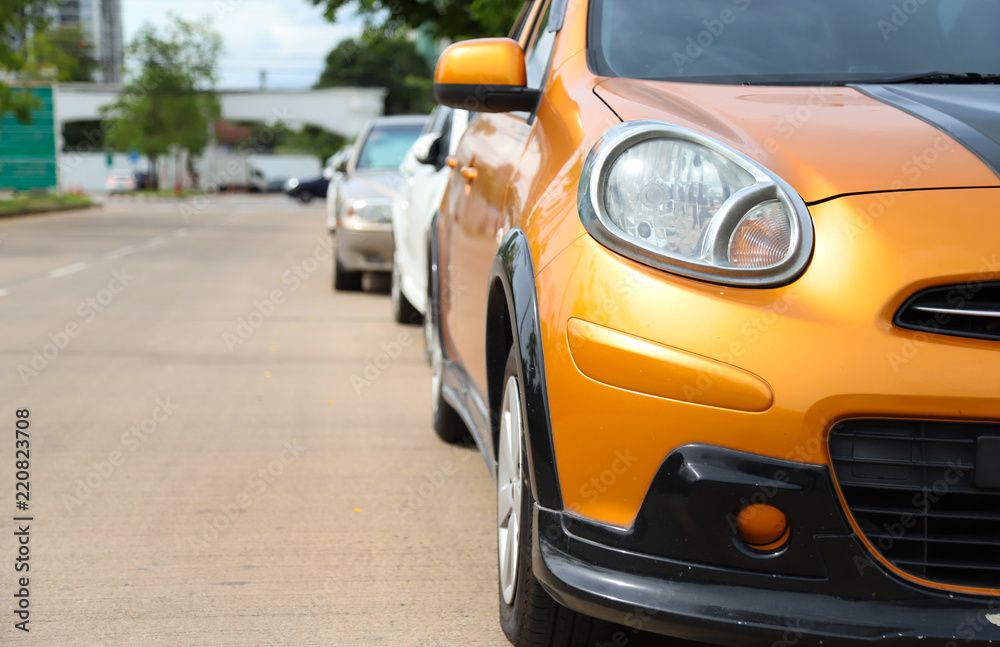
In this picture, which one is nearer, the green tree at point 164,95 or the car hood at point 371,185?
the car hood at point 371,185

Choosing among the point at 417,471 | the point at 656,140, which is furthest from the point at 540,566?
the point at 417,471

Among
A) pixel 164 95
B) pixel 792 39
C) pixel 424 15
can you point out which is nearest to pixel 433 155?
pixel 792 39

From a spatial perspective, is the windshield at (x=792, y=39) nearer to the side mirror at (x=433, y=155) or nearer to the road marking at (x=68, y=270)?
the side mirror at (x=433, y=155)

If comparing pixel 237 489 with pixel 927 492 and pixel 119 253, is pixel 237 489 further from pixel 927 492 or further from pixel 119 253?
pixel 119 253

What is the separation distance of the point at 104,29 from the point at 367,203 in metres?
104

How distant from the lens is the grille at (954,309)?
1.99 meters

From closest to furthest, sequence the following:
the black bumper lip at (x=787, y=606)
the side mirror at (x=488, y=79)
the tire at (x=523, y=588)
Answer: the black bumper lip at (x=787, y=606) < the tire at (x=523, y=588) < the side mirror at (x=488, y=79)

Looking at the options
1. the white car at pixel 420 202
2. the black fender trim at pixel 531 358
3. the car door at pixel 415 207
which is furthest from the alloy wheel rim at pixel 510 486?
the car door at pixel 415 207

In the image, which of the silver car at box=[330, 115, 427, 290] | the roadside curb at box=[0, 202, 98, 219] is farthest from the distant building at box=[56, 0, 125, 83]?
the silver car at box=[330, 115, 427, 290]

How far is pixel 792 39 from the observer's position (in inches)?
121

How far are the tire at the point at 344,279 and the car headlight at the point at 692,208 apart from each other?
320 inches

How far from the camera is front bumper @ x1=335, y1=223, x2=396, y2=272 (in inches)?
375

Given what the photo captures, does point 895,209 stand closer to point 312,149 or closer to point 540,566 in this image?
point 540,566

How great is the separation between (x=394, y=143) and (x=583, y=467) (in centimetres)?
929
